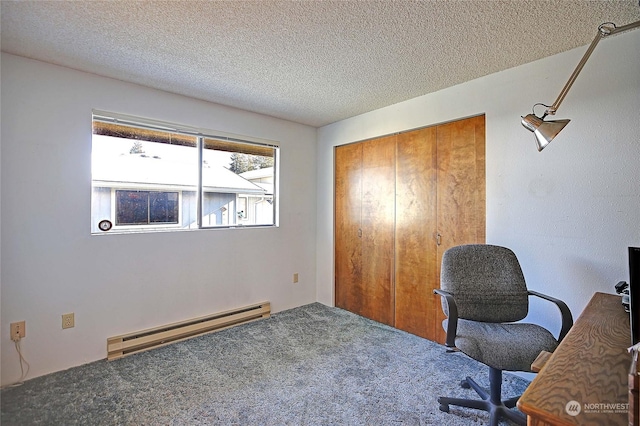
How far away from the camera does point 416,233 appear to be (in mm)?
2971

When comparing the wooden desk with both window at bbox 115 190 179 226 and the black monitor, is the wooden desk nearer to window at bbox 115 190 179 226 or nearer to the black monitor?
the black monitor

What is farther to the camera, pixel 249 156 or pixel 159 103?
pixel 249 156

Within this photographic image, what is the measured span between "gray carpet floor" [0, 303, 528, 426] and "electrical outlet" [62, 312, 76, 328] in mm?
343

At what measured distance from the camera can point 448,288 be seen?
2.02 metres

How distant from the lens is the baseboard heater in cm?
254

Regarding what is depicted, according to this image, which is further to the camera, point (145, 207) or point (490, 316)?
point (145, 207)

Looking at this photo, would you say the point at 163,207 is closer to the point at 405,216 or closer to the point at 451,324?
the point at 405,216

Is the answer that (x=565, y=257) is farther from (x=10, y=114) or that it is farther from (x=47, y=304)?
(x=10, y=114)

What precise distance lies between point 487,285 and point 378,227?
1446 mm

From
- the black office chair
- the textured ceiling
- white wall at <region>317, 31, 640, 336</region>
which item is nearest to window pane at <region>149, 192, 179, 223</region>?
the textured ceiling

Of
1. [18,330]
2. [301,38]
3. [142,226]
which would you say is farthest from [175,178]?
[301,38]

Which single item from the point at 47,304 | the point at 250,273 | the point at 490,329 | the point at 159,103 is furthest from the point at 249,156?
the point at 490,329

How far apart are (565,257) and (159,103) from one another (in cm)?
348

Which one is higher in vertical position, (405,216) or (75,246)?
(405,216)
